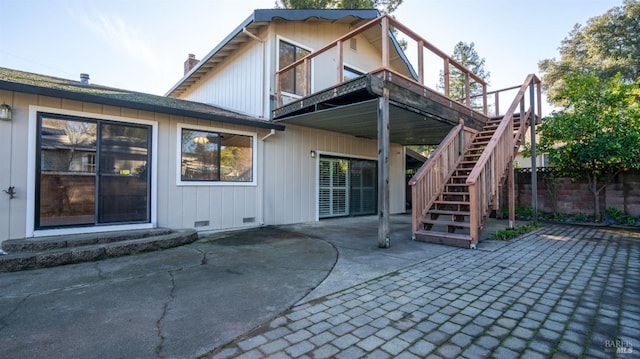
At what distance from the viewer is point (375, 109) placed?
5762 mm

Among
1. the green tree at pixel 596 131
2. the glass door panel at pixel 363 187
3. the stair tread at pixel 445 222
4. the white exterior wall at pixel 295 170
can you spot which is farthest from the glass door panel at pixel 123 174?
the green tree at pixel 596 131

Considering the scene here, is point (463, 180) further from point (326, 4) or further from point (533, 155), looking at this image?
point (326, 4)

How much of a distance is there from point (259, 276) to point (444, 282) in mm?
2057

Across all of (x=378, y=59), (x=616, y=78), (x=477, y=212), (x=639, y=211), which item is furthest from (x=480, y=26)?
(x=477, y=212)

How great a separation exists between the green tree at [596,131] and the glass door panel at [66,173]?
10533mm

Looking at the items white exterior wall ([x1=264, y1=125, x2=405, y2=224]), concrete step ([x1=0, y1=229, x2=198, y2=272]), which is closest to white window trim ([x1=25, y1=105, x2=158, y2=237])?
concrete step ([x1=0, y1=229, x2=198, y2=272])

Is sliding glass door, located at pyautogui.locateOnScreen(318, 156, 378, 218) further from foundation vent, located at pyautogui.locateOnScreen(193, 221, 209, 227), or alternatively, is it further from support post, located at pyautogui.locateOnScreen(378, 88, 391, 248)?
support post, located at pyautogui.locateOnScreen(378, 88, 391, 248)

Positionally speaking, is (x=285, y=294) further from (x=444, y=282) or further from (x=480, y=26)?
(x=480, y=26)

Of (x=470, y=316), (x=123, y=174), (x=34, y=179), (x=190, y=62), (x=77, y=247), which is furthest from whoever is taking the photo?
(x=190, y=62)

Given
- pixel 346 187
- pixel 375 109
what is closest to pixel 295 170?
pixel 346 187

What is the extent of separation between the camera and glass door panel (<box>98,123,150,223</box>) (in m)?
4.93

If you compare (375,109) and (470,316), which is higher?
(375,109)

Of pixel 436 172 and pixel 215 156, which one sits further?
pixel 215 156

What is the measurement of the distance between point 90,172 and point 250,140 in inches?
123
